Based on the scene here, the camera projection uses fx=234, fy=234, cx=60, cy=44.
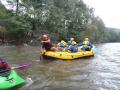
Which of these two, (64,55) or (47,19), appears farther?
(47,19)

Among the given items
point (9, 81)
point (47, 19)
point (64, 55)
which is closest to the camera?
point (9, 81)

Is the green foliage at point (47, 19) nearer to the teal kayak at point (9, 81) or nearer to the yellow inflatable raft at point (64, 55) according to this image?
the yellow inflatable raft at point (64, 55)

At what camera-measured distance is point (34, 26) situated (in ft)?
103

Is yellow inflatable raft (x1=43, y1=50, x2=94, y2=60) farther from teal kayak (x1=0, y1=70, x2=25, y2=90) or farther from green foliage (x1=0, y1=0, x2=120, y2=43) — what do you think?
green foliage (x1=0, y1=0, x2=120, y2=43)

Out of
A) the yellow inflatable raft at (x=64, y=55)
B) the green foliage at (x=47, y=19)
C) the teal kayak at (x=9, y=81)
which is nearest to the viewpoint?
the teal kayak at (x=9, y=81)

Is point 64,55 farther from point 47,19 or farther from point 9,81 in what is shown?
point 47,19

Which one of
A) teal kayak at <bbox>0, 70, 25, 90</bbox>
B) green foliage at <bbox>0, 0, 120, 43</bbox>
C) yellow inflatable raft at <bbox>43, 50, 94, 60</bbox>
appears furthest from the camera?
green foliage at <bbox>0, 0, 120, 43</bbox>

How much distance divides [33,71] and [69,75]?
A: 1.62 metres

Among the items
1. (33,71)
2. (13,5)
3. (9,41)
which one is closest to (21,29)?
(9,41)

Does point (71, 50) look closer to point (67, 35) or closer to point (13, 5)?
point (13, 5)

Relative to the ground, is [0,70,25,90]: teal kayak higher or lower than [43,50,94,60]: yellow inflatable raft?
lower

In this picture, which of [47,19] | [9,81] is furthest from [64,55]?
[47,19]

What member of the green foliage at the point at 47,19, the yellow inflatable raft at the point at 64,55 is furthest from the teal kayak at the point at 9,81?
the green foliage at the point at 47,19

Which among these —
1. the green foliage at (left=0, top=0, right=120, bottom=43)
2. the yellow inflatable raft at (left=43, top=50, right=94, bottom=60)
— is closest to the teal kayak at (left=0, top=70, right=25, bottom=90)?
the yellow inflatable raft at (left=43, top=50, right=94, bottom=60)
